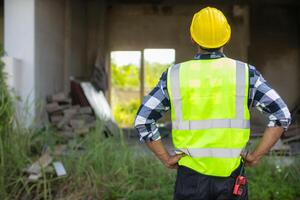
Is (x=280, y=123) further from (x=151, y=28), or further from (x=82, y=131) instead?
(x=151, y=28)

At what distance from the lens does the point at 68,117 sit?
8094 mm

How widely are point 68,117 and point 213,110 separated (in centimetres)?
565

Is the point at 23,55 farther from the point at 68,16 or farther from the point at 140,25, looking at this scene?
the point at 140,25

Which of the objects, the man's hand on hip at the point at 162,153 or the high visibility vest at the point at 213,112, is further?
the man's hand on hip at the point at 162,153

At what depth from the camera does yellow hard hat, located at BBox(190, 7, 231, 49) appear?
271 centimetres

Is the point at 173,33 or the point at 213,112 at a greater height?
the point at 173,33

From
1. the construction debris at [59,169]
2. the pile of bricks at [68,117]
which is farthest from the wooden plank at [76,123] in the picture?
the construction debris at [59,169]

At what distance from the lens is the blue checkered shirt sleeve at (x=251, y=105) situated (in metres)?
2.69

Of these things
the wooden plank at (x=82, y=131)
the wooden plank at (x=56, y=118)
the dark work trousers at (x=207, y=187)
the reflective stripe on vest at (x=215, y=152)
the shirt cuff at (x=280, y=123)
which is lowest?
the wooden plank at (x=82, y=131)

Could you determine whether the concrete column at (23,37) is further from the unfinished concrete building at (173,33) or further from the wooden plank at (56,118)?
the unfinished concrete building at (173,33)

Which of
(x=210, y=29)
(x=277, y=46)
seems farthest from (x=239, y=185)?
(x=277, y=46)

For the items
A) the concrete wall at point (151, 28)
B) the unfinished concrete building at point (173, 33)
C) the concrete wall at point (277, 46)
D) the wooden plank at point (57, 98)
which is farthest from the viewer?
the concrete wall at point (277, 46)

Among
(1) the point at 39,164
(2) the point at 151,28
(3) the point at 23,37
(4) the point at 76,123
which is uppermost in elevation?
(2) the point at 151,28

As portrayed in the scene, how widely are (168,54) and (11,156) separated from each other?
8.27 m
